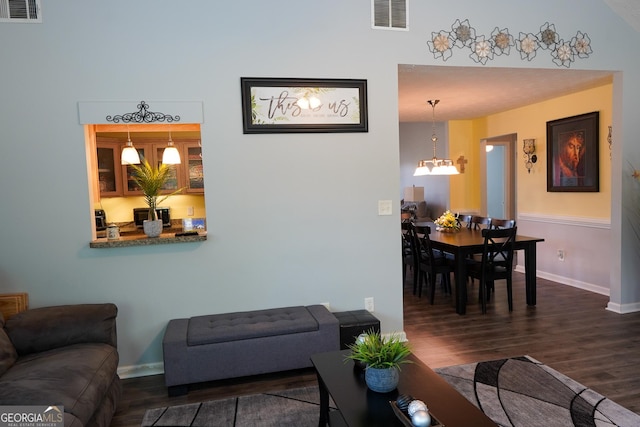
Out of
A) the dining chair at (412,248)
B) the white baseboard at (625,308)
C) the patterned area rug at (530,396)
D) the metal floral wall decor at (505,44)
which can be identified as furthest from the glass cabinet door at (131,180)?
the white baseboard at (625,308)

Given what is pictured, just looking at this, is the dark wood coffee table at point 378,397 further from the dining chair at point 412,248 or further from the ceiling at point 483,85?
the dining chair at point 412,248

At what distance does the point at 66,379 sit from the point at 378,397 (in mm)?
1591

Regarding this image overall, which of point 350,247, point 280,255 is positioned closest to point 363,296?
point 350,247

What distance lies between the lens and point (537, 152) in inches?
236

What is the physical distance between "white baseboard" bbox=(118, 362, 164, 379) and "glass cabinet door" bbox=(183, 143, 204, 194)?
116 inches

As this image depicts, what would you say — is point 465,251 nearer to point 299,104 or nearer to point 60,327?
point 299,104

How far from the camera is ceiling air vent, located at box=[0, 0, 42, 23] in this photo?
9.77ft

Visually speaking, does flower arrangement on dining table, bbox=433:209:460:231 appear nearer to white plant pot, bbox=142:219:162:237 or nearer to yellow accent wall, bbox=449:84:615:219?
yellow accent wall, bbox=449:84:615:219

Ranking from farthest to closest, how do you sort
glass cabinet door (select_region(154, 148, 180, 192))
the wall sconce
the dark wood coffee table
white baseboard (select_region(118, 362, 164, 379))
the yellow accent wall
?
the wall sconce
glass cabinet door (select_region(154, 148, 180, 192))
the yellow accent wall
white baseboard (select_region(118, 362, 164, 379))
the dark wood coffee table

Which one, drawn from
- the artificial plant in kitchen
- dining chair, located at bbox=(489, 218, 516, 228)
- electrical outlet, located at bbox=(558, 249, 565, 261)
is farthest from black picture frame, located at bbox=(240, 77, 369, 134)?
electrical outlet, located at bbox=(558, 249, 565, 261)

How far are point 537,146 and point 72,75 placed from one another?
5.73 metres

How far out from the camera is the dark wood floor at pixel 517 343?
9.59 ft

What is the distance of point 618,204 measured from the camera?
4.34 metres

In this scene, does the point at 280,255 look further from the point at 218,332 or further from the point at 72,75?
the point at 72,75
